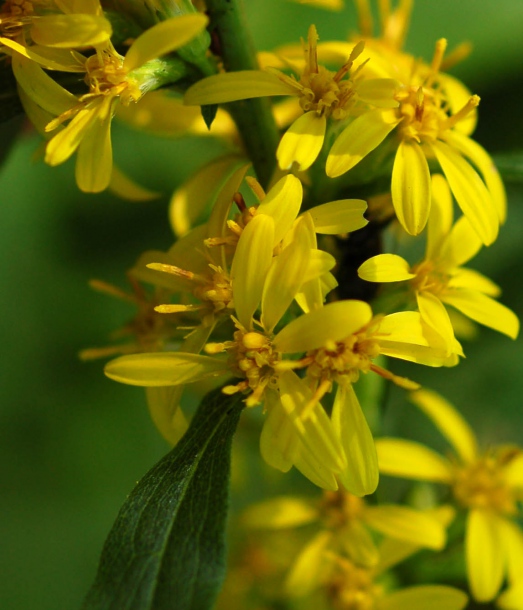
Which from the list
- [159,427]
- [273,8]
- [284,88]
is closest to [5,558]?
[159,427]

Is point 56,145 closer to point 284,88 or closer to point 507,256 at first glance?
point 284,88

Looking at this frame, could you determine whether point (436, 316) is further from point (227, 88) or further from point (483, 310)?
point (227, 88)

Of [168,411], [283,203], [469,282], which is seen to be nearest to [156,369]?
[168,411]

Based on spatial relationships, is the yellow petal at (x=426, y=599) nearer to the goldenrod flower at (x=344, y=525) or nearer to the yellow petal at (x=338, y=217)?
the goldenrod flower at (x=344, y=525)

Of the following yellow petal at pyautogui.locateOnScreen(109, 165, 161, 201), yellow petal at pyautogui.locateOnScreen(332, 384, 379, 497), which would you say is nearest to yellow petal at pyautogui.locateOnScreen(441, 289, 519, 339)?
yellow petal at pyautogui.locateOnScreen(332, 384, 379, 497)

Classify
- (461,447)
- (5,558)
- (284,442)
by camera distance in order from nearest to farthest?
(284,442)
(461,447)
(5,558)

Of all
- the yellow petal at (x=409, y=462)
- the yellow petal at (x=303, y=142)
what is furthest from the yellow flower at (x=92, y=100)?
the yellow petal at (x=409, y=462)
